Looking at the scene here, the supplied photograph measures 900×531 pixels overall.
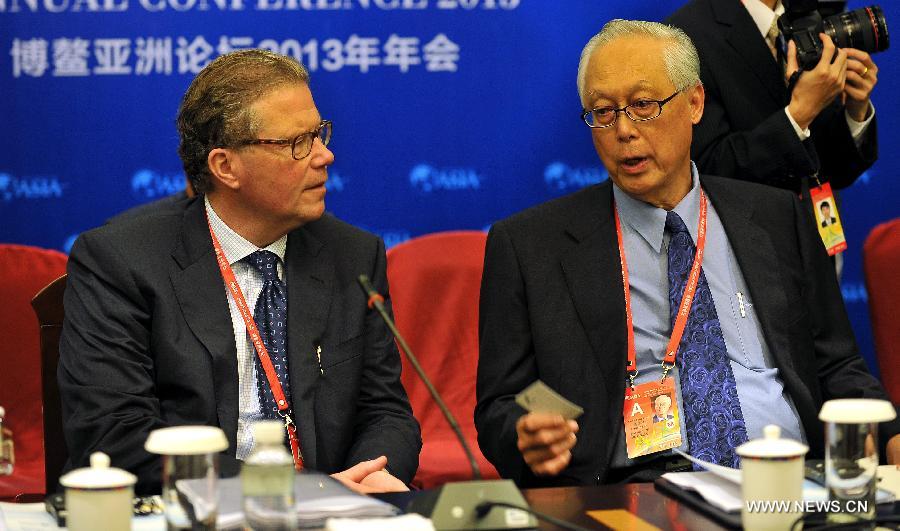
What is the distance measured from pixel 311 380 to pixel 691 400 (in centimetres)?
89

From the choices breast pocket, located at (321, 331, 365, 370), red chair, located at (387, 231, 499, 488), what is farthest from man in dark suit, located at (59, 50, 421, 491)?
red chair, located at (387, 231, 499, 488)

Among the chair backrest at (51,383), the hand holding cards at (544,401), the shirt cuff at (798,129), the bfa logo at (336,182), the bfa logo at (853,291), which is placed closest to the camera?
the hand holding cards at (544,401)

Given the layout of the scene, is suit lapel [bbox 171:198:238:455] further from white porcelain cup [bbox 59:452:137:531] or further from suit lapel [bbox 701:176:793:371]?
suit lapel [bbox 701:176:793:371]

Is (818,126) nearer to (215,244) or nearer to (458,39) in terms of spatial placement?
(458,39)

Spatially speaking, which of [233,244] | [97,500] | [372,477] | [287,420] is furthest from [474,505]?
[233,244]

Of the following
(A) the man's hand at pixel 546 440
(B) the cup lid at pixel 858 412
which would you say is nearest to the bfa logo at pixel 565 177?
(A) the man's hand at pixel 546 440

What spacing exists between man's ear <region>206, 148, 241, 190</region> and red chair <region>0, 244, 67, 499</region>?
1.24m

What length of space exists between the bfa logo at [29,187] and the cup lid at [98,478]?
2.84m

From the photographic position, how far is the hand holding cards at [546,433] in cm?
247

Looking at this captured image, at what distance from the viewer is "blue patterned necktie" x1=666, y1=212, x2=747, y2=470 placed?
299 cm

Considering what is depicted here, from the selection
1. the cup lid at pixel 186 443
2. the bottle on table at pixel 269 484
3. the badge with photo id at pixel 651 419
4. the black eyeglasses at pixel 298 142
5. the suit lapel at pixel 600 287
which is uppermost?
the black eyeglasses at pixel 298 142

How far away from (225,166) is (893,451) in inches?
66.5

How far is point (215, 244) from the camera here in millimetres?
3107

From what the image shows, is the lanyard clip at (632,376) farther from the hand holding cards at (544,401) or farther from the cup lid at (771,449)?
the cup lid at (771,449)
